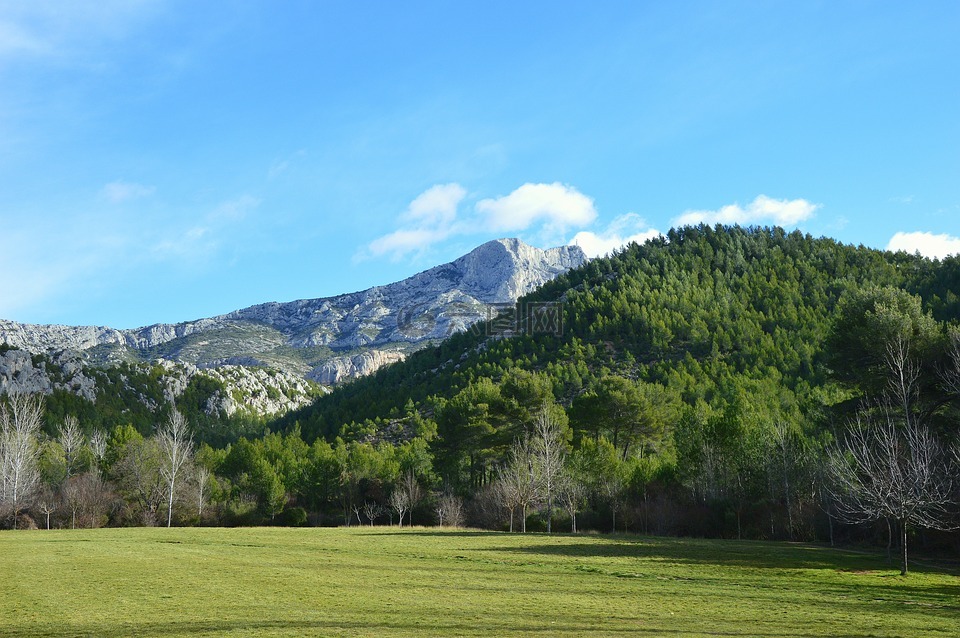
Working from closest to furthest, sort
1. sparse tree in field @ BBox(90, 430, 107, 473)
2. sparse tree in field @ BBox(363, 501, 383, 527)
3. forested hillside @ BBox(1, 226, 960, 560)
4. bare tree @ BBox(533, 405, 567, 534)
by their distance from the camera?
1. forested hillside @ BBox(1, 226, 960, 560)
2. bare tree @ BBox(533, 405, 567, 534)
3. sparse tree in field @ BBox(363, 501, 383, 527)
4. sparse tree in field @ BBox(90, 430, 107, 473)

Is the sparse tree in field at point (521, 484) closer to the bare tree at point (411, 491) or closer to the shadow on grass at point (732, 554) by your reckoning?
the shadow on grass at point (732, 554)

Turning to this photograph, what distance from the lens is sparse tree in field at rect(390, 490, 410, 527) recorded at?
70.2 meters

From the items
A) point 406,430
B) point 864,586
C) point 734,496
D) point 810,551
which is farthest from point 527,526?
point 406,430

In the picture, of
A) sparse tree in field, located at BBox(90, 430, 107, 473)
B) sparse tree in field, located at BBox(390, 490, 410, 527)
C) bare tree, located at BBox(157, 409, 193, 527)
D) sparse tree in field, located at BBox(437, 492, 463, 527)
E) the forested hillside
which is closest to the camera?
the forested hillside

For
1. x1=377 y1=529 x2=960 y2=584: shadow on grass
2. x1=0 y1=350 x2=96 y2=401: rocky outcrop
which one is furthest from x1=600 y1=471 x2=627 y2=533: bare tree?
x1=0 y1=350 x2=96 y2=401: rocky outcrop

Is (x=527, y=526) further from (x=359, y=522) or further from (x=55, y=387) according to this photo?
(x=55, y=387)

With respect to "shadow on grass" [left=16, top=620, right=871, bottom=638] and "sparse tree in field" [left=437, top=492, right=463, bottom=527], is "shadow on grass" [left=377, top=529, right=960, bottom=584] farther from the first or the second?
"sparse tree in field" [left=437, top=492, right=463, bottom=527]

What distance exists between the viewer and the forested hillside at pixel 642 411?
47.4 meters

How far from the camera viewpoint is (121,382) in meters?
189

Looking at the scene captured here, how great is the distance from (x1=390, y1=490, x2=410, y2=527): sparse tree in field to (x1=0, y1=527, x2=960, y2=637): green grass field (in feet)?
113

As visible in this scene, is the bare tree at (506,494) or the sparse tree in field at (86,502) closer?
the bare tree at (506,494)

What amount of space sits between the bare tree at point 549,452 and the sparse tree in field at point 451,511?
30.1ft

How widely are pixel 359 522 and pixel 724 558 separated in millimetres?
52367

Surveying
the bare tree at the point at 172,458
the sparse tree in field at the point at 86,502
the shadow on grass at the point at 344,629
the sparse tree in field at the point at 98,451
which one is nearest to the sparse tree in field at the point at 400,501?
the bare tree at the point at 172,458
